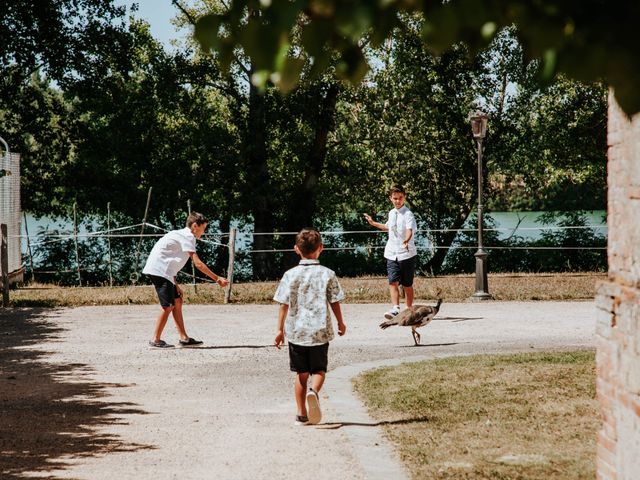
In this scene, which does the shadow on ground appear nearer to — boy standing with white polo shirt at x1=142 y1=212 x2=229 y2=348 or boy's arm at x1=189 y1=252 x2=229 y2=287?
boy standing with white polo shirt at x1=142 y1=212 x2=229 y2=348

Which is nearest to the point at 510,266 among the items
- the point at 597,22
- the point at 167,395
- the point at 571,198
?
the point at 571,198

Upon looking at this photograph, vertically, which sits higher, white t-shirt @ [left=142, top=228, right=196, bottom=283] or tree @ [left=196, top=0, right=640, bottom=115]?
tree @ [left=196, top=0, right=640, bottom=115]

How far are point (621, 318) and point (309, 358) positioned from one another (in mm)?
3040

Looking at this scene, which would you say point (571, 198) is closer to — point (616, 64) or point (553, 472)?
point (553, 472)

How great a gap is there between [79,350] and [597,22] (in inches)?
428

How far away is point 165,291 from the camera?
11922mm

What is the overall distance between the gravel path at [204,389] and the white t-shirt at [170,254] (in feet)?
3.31

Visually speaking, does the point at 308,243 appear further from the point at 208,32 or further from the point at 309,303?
the point at 208,32

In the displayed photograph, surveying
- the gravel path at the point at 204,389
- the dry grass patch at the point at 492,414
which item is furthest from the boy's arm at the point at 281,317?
the dry grass patch at the point at 492,414

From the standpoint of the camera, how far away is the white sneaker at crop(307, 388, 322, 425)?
7363 millimetres

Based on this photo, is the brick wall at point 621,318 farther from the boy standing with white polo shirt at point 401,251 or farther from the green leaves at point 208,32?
the boy standing with white polo shirt at point 401,251

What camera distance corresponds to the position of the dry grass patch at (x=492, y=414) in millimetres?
6102

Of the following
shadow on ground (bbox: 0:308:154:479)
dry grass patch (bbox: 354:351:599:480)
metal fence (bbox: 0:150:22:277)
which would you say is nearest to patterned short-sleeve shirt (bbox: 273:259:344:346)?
dry grass patch (bbox: 354:351:599:480)

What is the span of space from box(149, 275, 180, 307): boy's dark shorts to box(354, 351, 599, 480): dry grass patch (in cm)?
313
